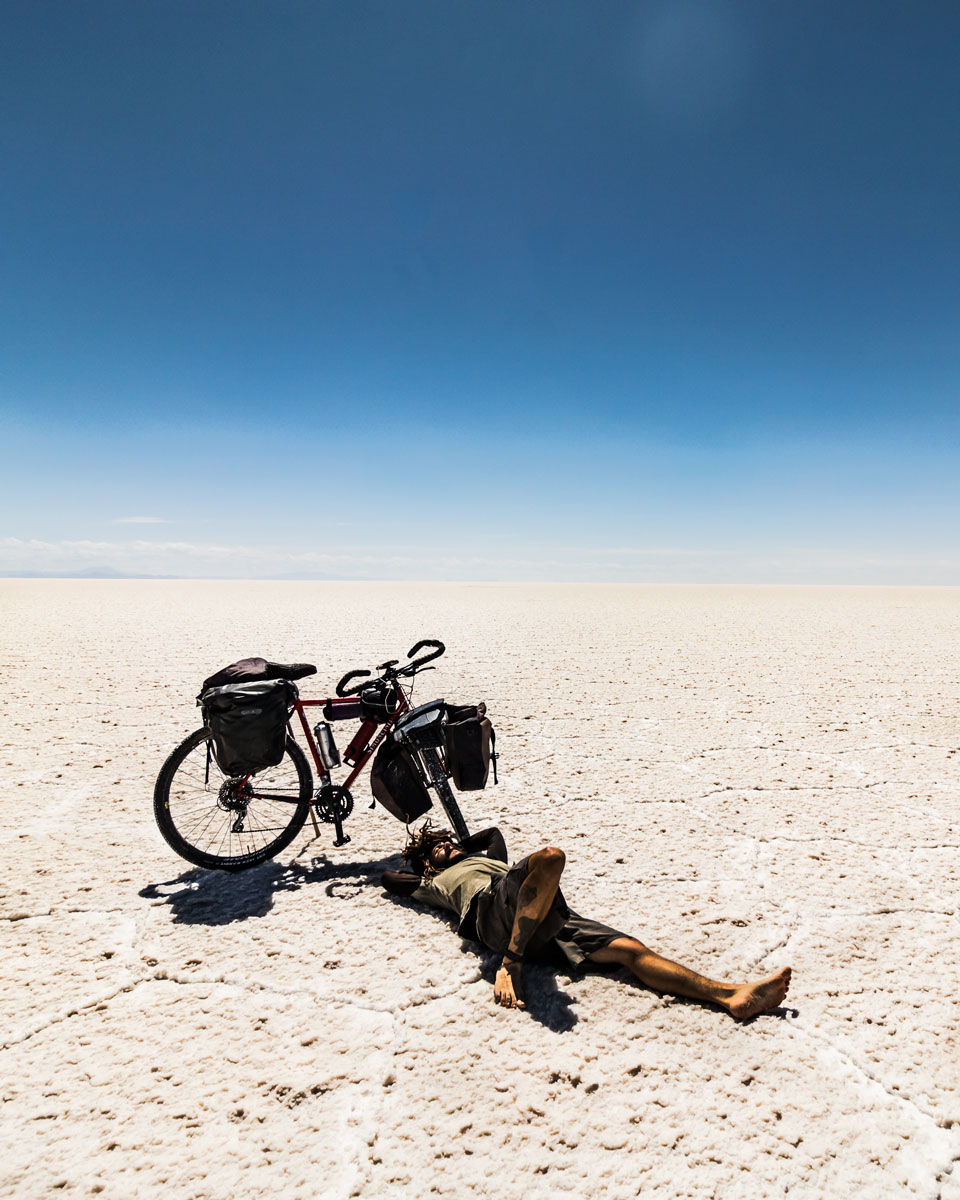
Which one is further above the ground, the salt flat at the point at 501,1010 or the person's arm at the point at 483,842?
the person's arm at the point at 483,842

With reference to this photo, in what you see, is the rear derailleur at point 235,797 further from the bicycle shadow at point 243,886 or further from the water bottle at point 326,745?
the water bottle at point 326,745

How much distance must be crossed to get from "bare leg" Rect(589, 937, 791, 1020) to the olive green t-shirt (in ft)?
2.45

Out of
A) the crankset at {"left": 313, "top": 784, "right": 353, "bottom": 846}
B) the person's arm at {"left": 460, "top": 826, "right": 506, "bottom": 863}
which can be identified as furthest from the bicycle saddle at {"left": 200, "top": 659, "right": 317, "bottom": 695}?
the person's arm at {"left": 460, "top": 826, "right": 506, "bottom": 863}

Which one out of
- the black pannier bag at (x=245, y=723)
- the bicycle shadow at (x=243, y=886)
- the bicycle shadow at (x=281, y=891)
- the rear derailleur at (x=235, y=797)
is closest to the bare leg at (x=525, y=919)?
the bicycle shadow at (x=281, y=891)

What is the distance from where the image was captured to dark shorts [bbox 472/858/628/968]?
9.12 ft

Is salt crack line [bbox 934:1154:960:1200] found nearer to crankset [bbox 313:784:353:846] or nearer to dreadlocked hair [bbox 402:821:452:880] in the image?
dreadlocked hair [bbox 402:821:452:880]

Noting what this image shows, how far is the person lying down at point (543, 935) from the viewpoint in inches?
104

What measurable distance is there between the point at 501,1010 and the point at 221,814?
108 inches

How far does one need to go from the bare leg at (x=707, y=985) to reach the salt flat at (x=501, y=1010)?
7cm

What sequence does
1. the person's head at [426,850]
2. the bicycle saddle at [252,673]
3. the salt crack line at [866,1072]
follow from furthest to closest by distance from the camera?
1. the bicycle saddle at [252,673]
2. the person's head at [426,850]
3. the salt crack line at [866,1072]

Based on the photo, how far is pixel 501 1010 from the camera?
267 cm

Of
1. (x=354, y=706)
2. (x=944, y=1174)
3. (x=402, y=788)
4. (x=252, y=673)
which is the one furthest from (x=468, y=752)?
(x=944, y=1174)

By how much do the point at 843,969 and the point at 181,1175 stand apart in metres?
2.83

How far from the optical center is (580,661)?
41.9 ft
